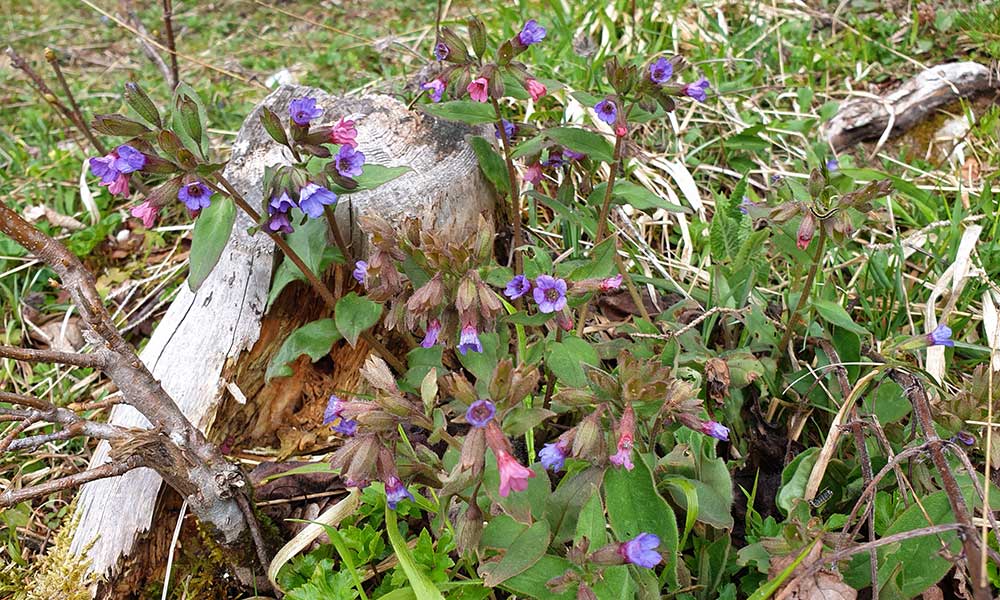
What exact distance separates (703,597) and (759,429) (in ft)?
1.79

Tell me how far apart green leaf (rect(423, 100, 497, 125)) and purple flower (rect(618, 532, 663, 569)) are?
1.24 m

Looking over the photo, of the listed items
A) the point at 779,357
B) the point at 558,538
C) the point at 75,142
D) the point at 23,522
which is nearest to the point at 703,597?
the point at 558,538

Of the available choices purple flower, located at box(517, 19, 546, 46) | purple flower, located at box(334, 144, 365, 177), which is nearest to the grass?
purple flower, located at box(517, 19, 546, 46)

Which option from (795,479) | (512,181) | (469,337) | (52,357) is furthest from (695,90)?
(52,357)

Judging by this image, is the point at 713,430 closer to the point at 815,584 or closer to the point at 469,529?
the point at 815,584

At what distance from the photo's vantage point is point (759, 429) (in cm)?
222

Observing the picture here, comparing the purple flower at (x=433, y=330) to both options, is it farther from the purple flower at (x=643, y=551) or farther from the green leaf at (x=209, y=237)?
the purple flower at (x=643, y=551)

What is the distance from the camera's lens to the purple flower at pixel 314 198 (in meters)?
1.95

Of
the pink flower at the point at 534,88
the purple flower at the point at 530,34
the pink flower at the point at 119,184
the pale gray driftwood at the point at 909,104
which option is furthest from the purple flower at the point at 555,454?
the pale gray driftwood at the point at 909,104

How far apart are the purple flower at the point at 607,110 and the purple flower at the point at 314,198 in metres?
0.72

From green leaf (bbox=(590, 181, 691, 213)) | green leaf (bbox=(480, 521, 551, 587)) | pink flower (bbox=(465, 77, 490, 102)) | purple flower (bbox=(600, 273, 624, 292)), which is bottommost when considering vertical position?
green leaf (bbox=(480, 521, 551, 587))

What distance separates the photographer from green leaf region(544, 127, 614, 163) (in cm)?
222

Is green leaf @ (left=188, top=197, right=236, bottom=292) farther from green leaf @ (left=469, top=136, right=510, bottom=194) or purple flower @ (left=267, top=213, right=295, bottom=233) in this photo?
green leaf @ (left=469, top=136, right=510, bottom=194)

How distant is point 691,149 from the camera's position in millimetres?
3297
